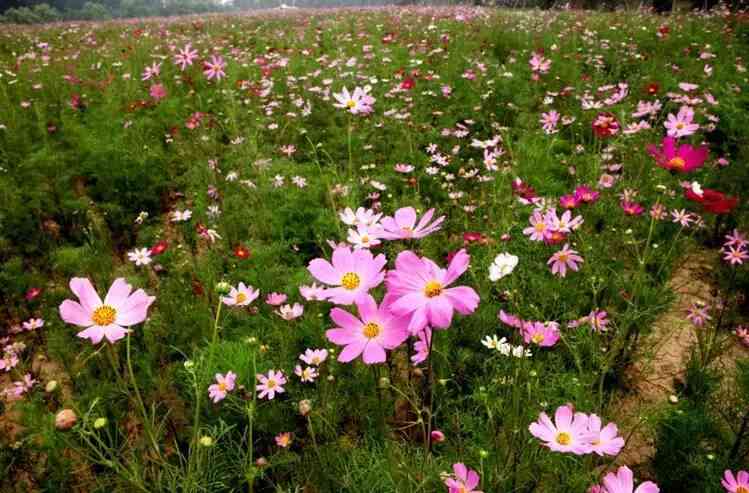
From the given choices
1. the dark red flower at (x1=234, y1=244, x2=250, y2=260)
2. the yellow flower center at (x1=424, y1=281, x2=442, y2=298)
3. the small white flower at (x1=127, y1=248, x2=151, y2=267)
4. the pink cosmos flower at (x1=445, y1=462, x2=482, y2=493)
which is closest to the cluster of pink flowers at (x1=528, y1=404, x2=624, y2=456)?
the pink cosmos flower at (x1=445, y1=462, x2=482, y2=493)

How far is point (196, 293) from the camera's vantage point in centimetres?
229

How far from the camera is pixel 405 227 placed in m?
1.01

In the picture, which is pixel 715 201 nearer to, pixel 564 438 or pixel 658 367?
pixel 658 367

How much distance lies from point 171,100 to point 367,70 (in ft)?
7.26

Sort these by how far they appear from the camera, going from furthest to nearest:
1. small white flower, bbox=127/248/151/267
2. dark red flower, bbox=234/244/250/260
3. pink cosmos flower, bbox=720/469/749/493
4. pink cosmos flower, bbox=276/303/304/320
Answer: small white flower, bbox=127/248/151/267
dark red flower, bbox=234/244/250/260
pink cosmos flower, bbox=276/303/304/320
pink cosmos flower, bbox=720/469/749/493

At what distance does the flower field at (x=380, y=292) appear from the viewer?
1136mm

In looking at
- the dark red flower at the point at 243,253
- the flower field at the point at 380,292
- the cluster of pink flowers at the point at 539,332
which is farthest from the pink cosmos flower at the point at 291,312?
the cluster of pink flowers at the point at 539,332

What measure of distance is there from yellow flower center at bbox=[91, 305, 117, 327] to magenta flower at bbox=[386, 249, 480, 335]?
0.68m

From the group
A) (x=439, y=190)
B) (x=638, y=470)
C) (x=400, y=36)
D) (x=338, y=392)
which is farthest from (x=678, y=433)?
(x=400, y=36)

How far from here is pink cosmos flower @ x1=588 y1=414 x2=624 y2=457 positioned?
3.30 feet

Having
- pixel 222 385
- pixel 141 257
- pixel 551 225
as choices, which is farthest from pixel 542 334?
pixel 141 257

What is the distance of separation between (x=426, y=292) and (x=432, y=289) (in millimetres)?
13

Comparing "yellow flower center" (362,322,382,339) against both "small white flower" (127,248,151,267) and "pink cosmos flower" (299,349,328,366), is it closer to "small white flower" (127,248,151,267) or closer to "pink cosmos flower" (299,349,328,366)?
"pink cosmos flower" (299,349,328,366)

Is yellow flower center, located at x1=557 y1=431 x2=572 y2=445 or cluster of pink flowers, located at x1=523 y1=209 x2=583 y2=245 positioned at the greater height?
cluster of pink flowers, located at x1=523 y1=209 x2=583 y2=245
